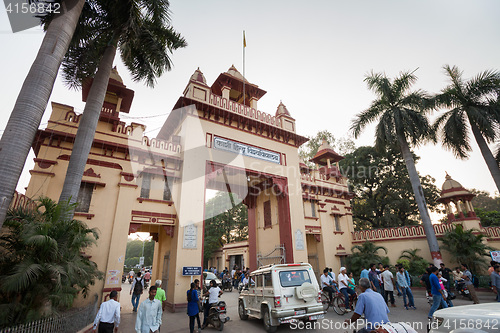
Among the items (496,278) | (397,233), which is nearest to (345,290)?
(496,278)

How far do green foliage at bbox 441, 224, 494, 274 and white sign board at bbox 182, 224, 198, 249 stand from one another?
16062 millimetres

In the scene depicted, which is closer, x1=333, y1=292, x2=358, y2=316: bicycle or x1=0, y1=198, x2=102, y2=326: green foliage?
x1=0, y1=198, x2=102, y2=326: green foliage

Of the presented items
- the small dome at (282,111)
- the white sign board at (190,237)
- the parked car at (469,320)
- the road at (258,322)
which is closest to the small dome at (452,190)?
the road at (258,322)

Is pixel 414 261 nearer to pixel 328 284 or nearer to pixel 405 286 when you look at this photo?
pixel 405 286

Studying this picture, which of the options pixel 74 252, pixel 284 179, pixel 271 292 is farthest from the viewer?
pixel 284 179

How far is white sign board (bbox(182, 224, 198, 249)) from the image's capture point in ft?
39.7

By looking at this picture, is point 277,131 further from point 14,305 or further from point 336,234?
point 14,305

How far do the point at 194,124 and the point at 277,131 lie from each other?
20.7ft

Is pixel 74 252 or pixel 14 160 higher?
pixel 14 160

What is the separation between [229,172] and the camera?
16031mm

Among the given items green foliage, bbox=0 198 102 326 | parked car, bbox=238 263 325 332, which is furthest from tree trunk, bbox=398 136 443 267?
green foliage, bbox=0 198 102 326

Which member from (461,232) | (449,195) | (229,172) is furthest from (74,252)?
(449,195)

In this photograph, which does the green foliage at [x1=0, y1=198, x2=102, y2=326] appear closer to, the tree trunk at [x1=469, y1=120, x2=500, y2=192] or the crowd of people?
the crowd of people

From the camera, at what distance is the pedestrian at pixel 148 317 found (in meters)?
5.28
